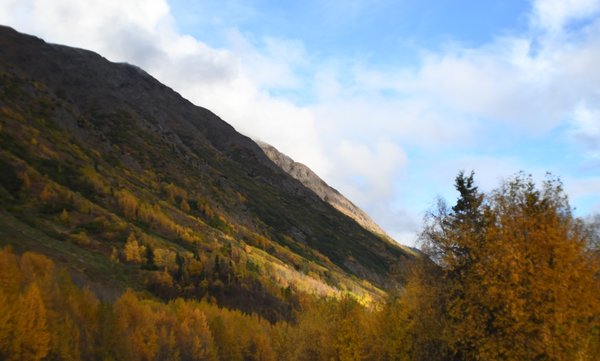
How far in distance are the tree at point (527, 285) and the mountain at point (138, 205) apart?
7091 millimetres

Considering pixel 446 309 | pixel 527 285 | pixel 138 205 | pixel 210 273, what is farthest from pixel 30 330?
pixel 138 205

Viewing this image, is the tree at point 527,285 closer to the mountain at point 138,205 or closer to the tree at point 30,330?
the mountain at point 138,205

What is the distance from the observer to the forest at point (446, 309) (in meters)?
16.5

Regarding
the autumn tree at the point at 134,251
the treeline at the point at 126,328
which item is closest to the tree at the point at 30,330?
the treeline at the point at 126,328

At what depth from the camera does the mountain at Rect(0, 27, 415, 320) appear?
3994cm

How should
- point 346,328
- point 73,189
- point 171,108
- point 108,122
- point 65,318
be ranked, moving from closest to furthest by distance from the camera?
point 65,318, point 346,328, point 73,189, point 108,122, point 171,108

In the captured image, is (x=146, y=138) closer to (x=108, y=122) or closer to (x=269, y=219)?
(x=108, y=122)

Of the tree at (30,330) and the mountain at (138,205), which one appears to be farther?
the mountain at (138,205)

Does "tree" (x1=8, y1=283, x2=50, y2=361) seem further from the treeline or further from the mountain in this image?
the mountain

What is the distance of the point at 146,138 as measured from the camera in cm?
9706

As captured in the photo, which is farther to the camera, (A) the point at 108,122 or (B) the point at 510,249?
(A) the point at 108,122

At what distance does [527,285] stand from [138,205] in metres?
46.6

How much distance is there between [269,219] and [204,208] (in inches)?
1214

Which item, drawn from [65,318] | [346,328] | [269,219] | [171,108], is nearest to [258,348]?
[346,328]
